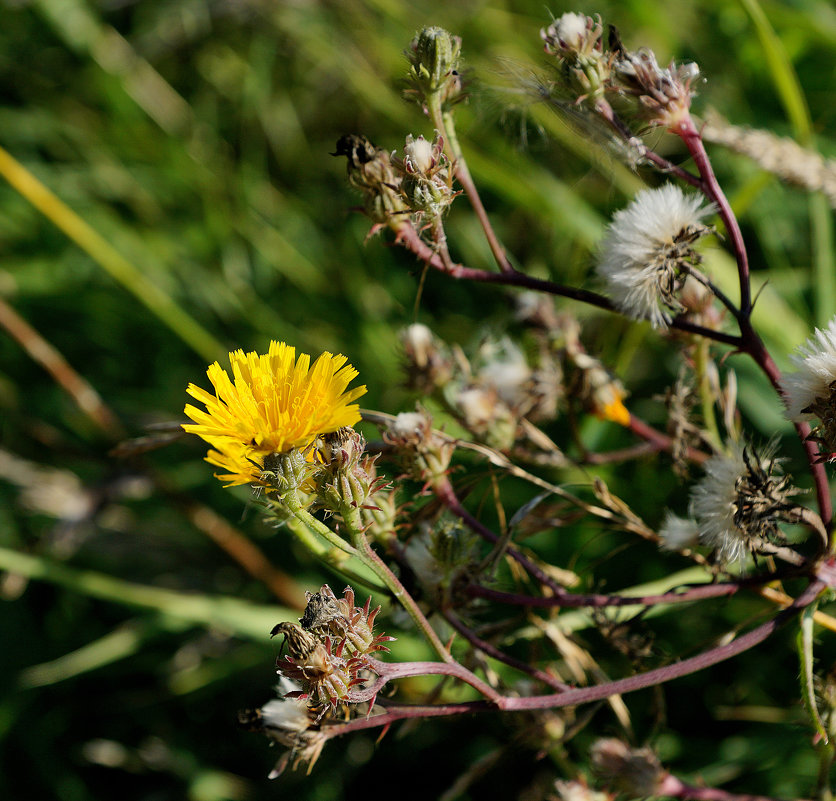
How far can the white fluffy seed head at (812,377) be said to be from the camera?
80 centimetres

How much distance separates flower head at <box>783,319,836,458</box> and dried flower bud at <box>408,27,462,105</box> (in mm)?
527

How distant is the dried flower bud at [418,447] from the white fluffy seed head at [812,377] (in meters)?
0.43

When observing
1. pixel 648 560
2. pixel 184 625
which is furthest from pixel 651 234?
pixel 184 625

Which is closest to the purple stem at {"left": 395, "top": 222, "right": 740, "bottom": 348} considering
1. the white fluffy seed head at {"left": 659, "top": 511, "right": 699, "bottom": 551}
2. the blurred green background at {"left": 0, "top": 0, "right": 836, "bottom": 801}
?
the white fluffy seed head at {"left": 659, "top": 511, "right": 699, "bottom": 551}

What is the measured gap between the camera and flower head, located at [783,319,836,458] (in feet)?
2.62

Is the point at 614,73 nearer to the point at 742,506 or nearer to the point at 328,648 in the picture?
the point at 742,506

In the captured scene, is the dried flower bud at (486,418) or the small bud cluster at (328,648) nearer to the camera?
the small bud cluster at (328,648)

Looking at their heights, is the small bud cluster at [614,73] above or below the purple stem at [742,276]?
above

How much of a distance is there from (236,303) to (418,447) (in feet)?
4.83

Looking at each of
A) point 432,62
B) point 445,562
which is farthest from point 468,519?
point 432,62

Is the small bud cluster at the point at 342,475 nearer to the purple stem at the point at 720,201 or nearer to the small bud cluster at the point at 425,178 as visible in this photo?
the small bud cluster at the point at 425,178

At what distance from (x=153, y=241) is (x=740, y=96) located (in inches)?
73.2

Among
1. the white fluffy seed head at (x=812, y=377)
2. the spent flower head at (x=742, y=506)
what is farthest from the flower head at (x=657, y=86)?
the spent flower head at (x=742, y=506)

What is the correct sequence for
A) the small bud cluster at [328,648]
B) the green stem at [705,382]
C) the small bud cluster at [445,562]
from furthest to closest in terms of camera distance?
the green stem at [705,382], the small bud cluster at [445,562], the small bud cluster at [328,648]
